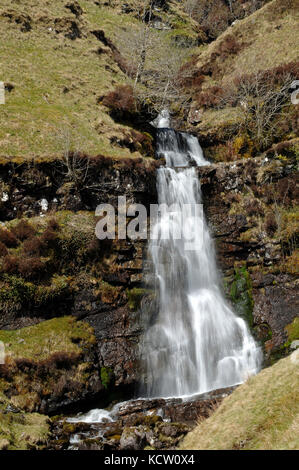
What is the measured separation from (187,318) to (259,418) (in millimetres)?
11791

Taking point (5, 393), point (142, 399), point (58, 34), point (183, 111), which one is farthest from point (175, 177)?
point (58, 34)

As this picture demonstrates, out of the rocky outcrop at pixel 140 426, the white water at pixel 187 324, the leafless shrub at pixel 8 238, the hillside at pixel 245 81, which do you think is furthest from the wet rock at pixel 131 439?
the hillside at pixel 245 81

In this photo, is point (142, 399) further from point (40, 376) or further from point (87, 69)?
point (87, 69)

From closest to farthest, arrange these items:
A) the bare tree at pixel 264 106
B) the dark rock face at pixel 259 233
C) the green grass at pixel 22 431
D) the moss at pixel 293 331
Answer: the green grass at pixel 22 431, the moss at pixel 293 331, the dark rock face at pixel 259 233, the bare tree at pixel 264 106

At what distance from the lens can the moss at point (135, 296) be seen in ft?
67.4

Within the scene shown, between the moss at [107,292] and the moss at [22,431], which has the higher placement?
the moss at [107,292]

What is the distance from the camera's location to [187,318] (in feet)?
70.0

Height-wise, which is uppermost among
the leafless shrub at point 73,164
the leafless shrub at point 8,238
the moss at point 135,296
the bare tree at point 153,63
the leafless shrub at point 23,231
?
the bare tree at point 153,63

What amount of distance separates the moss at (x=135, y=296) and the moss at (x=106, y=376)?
13.5 feet

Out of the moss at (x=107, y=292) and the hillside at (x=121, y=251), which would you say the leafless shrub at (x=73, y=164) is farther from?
the moss at (x=107, y=292)

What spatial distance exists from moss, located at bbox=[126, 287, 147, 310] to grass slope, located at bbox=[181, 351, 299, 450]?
907cm

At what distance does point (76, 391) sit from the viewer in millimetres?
16047

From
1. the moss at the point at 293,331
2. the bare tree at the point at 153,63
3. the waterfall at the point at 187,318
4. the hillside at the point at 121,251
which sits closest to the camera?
the hillside at the point at 121,251

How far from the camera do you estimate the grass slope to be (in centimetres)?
854
